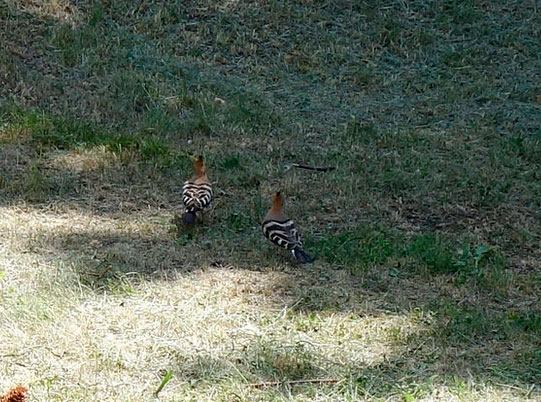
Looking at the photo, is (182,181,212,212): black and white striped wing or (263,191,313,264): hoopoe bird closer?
(263,191,313,264): hoopoe bird

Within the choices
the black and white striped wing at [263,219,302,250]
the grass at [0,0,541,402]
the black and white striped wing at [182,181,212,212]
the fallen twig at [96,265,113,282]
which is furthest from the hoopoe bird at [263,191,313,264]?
the fallen twig at [96,265,113,282]

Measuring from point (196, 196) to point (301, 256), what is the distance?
1150 millimetres

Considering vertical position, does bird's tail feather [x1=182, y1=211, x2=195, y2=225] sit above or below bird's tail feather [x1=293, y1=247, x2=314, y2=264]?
below

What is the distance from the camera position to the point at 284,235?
7070 millimetres

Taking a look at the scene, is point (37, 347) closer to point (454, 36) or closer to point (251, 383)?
point (251, 383)

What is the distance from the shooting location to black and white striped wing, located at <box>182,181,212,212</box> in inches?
302

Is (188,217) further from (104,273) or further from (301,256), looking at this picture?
(104,273)

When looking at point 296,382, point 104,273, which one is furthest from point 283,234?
point 296,382

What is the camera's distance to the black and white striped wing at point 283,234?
7.05 meters

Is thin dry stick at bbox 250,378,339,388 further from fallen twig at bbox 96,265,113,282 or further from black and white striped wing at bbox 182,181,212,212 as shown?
black and white striped wing at bbox 182,181,212,212

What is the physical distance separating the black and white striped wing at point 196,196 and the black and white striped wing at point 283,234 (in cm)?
74

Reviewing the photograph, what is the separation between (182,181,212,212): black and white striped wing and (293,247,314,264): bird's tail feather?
1.03 m

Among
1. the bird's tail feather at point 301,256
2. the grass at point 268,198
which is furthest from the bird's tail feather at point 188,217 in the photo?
the bird's tail feather at point 301,256

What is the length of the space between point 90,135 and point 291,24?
16.4 ft
